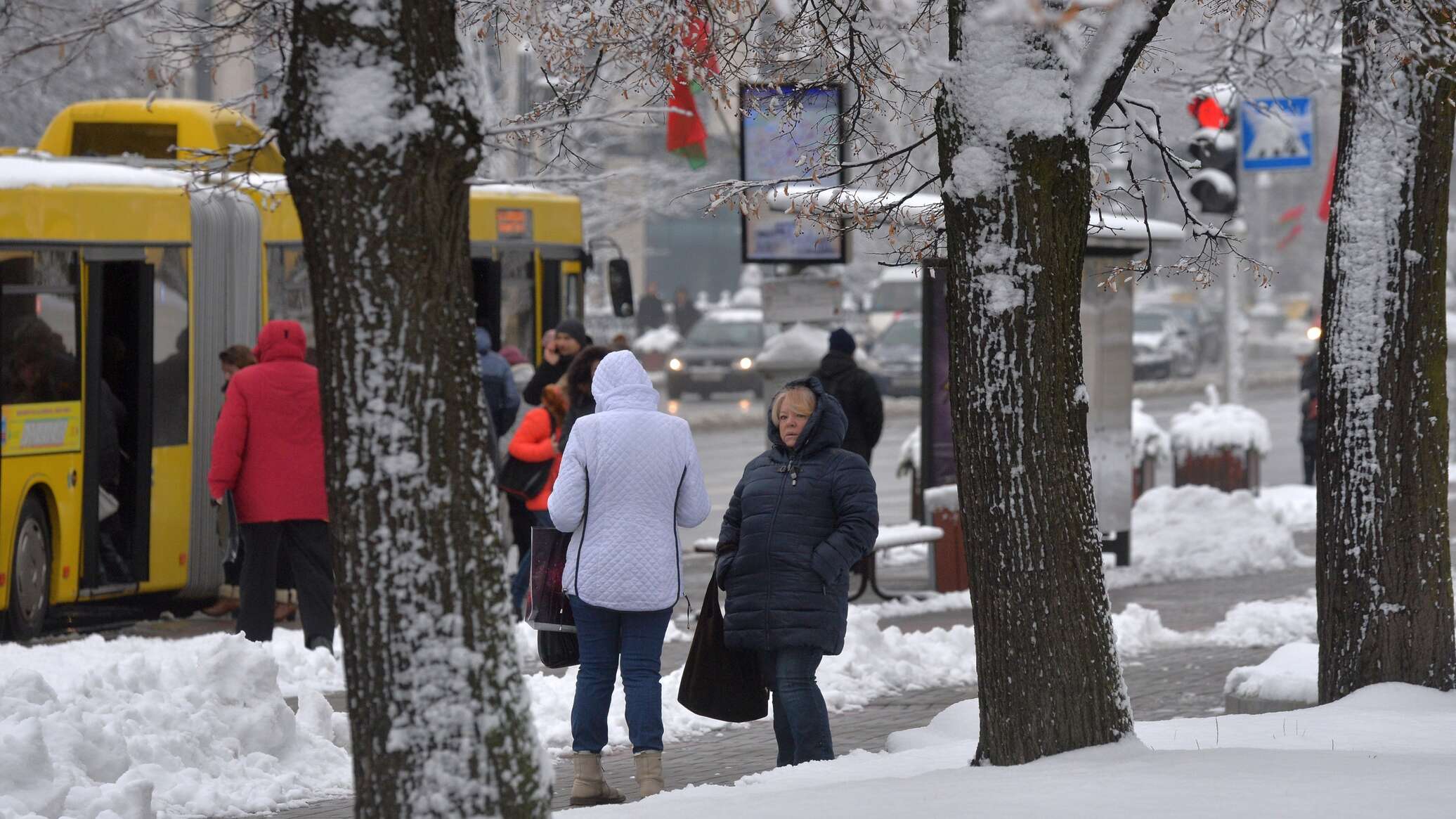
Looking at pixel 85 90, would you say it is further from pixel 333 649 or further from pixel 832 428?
pixel 832 428

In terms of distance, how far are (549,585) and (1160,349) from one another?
34856 mm

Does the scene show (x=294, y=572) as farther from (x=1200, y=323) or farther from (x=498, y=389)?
(x=1200, y=323)

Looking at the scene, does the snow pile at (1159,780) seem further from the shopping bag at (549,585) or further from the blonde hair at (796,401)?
the blonde hair at (796,401)

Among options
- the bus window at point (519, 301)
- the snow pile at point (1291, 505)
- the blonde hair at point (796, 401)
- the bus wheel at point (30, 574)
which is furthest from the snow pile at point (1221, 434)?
the blonde hair at point (796, 401)

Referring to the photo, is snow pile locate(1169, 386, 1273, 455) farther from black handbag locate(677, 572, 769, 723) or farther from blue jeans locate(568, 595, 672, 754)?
blue jeans locate(568, 595, 672, 754)

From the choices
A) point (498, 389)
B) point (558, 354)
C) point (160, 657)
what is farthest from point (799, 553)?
point (498, 389)

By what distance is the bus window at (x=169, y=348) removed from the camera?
12445mm

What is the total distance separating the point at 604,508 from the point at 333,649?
3.99 m

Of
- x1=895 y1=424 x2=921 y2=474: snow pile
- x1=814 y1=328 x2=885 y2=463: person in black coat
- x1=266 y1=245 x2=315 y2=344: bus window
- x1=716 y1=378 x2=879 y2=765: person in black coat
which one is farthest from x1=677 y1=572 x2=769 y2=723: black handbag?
x1=895 y1=424 x2=921 y2=474: snow pile

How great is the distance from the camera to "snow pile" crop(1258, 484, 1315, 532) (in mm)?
17141

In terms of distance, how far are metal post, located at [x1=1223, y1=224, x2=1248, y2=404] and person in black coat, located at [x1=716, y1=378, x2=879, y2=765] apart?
1380 cm

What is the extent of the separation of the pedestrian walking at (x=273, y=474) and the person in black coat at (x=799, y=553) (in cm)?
365

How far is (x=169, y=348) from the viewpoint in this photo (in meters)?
12.6

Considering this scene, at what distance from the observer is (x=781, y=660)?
716 cm
